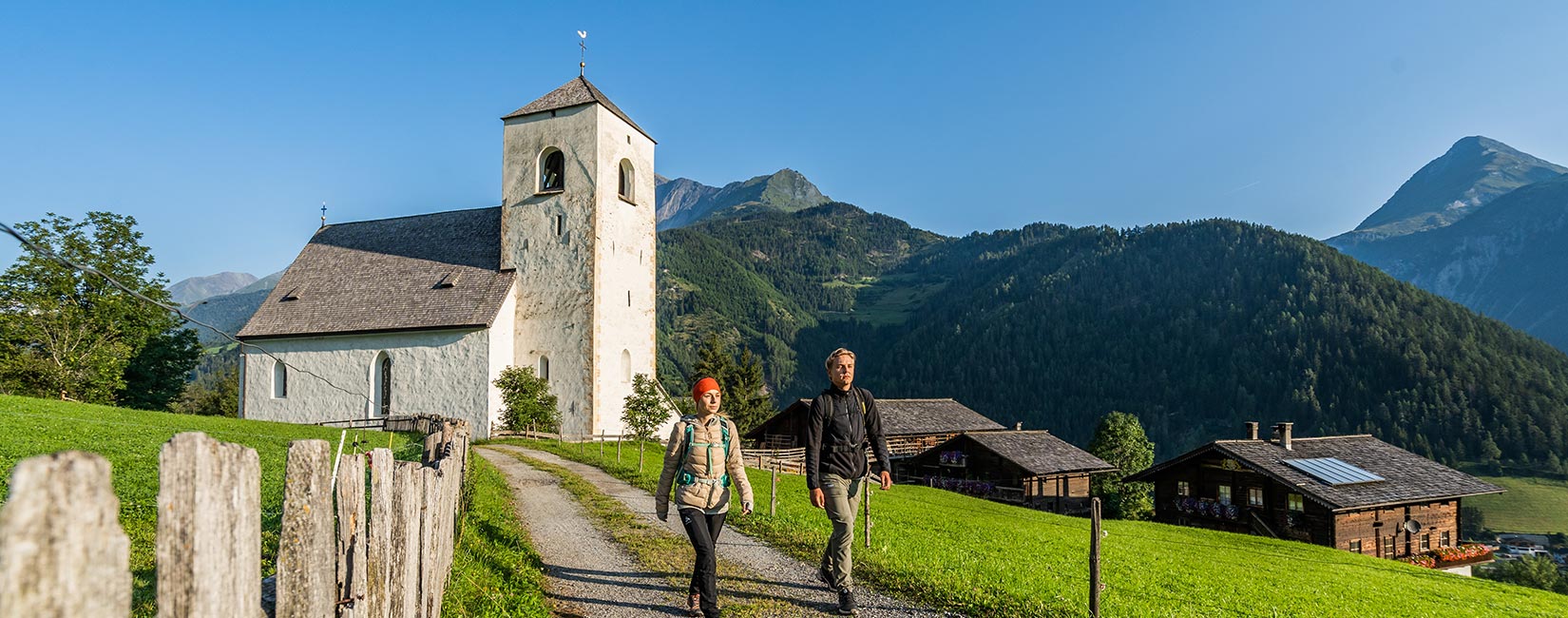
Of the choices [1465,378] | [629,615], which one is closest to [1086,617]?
[629,615]

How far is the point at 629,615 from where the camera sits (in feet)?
23.8

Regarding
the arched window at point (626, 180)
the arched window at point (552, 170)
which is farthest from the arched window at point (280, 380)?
the arched window at point (626, 180)

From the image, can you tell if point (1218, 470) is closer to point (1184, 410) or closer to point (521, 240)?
point (521, 240)

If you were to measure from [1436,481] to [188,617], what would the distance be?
50.1m

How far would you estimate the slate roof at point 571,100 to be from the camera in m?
39.8

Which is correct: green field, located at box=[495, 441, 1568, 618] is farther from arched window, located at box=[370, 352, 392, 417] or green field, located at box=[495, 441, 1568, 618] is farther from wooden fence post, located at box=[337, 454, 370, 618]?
arched window, located at box=[370, 352, 392, 417]

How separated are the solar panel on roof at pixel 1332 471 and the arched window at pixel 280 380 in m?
48.1

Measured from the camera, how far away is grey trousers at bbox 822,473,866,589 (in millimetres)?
7355

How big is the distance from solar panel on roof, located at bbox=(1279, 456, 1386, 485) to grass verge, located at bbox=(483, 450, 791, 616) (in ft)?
112

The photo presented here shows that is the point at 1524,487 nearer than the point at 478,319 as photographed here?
No

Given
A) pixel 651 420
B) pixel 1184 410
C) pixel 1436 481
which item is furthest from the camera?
pixel 1184 410

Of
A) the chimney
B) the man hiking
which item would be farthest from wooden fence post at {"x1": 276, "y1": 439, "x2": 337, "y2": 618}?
the chimney

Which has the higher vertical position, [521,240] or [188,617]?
[521,240]

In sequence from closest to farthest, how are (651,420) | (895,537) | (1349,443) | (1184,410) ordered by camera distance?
(895,537) < (651,420) < (1349,443) < (1184,410)
